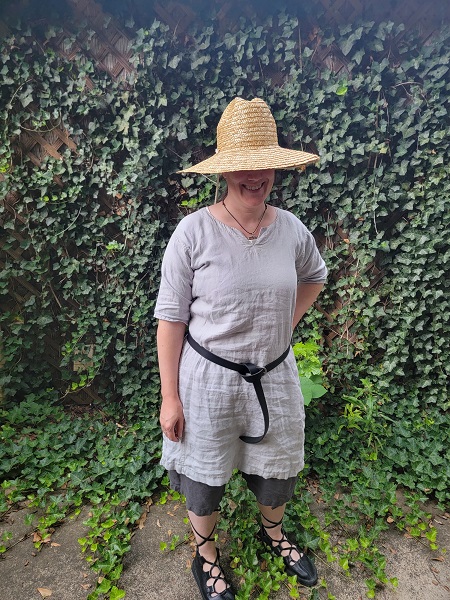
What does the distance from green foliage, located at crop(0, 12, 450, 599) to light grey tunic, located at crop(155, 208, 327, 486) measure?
82 cm

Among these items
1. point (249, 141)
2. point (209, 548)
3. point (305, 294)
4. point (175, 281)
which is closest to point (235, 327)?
point (175, 281)

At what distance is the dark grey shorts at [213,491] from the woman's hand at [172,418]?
23 centimetres

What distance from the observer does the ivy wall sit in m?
2.44

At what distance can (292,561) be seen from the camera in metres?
1.89

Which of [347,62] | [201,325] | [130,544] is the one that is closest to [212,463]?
[201,325]

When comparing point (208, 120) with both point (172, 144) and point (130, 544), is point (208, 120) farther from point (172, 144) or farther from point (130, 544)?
point (130, 544)

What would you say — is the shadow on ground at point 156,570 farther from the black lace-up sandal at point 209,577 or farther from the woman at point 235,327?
the woman at point 235,327

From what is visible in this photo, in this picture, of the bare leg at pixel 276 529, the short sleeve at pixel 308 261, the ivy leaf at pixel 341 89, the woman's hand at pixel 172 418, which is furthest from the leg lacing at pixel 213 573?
the ivy leaf at pixel 341 89

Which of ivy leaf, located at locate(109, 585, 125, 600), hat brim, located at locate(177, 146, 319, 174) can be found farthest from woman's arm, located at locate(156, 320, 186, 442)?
ivy leaf, located at locate(109, 585, 125, 600)

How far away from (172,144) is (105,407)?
2.08 m

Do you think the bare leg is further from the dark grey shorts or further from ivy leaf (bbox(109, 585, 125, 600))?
ivy leaf (bbox(109, 585, 125, 600))

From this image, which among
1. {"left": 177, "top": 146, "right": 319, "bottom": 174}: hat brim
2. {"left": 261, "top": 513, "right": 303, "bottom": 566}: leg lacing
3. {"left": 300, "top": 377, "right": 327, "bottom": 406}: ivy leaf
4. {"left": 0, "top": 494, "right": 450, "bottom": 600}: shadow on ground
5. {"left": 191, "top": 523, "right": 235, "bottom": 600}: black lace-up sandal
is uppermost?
{"left": 177, "top": 146, "right": 319, "bottom": 174}: hat brim

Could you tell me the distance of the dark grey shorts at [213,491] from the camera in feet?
5.22

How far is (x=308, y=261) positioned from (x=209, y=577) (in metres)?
1.52
